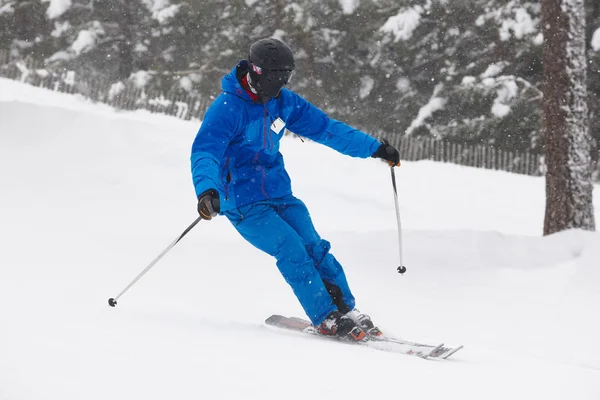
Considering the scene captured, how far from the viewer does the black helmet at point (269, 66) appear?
4.23 m

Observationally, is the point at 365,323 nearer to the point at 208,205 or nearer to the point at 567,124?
the point at 208,205

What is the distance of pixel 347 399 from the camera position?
8.73 feet

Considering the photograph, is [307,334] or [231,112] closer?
[231,112]

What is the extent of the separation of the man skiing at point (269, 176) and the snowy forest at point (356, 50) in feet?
41.7

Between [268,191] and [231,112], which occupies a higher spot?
[231,112]

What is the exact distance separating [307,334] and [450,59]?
17173 millimetres

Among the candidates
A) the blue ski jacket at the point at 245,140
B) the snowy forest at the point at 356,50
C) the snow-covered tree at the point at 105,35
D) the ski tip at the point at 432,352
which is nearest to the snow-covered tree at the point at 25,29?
the snowy forest at the point at 356,50

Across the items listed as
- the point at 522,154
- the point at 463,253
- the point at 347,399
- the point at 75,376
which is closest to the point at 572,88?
the point at 463,253

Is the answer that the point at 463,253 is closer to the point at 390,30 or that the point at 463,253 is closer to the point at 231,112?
the point at 231,112

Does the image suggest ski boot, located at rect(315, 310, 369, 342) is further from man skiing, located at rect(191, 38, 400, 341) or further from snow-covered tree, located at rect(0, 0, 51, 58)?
snow-covered tree, located at rect(0, 0, 51, 58)

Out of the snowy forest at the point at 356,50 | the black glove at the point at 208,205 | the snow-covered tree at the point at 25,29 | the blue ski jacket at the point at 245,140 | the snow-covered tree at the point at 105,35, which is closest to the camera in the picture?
the black glove at the point at 208,205

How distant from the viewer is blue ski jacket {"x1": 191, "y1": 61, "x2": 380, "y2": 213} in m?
4.12

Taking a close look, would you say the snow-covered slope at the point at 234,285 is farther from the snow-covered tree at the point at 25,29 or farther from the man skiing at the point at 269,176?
the snow-covered tree at the point at 25,29

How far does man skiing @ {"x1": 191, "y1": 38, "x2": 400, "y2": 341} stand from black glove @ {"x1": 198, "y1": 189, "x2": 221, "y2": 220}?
0.56 feet
